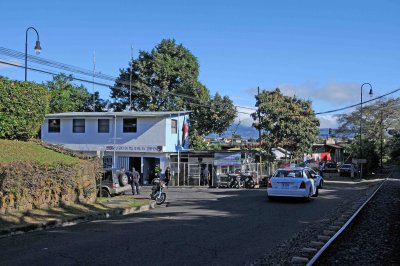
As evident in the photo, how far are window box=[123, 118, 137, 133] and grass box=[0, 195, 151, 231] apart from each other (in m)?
17.8

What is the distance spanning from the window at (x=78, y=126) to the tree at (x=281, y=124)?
51.7 ft

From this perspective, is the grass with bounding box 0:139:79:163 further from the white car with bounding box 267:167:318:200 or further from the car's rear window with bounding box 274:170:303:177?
the car's rear window with bounding box 274:170:303:177

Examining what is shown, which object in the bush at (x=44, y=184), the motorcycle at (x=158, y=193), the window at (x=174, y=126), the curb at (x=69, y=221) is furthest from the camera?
the window at (x=174, y=126)

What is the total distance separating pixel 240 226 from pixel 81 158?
9.01 metres

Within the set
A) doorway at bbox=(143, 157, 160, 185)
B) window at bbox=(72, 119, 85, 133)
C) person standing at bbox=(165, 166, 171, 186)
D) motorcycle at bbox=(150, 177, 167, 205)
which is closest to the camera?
motorcycle at bbox=(150, 177, 167, 205)

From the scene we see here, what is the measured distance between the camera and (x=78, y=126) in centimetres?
3747

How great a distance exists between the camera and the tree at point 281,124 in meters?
40.8

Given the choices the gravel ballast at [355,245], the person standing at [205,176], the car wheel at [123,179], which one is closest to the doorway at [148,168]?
the person standing at [205,176]

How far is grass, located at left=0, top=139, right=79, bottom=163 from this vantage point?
48.7 ft

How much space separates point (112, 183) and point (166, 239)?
12.1 metres

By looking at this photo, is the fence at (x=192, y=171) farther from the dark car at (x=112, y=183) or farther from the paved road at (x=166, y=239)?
the paved road at (x=166, y=239)

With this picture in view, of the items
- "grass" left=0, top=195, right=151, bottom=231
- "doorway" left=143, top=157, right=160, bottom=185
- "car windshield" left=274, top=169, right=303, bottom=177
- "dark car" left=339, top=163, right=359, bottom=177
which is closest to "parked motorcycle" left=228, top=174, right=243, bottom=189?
"doorway" left=143, top=157, right=160, bottom=185

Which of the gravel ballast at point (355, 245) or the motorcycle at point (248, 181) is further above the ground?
the motorcycle at point (248, 181)

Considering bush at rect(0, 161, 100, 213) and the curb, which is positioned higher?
bush at rect(0, 161, 100, 213)
